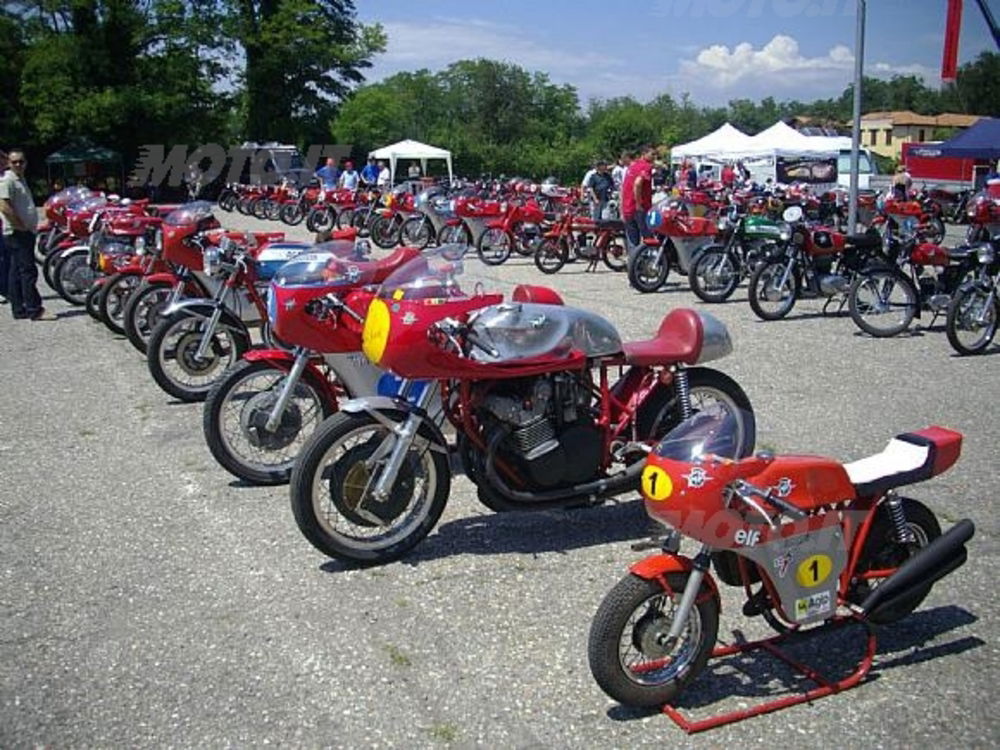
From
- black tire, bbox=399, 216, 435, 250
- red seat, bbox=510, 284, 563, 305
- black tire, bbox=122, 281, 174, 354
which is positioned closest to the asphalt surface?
red seat, bbox=510, 284, 563, 305

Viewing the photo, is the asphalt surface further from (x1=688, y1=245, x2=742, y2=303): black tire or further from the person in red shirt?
the person in red shirt

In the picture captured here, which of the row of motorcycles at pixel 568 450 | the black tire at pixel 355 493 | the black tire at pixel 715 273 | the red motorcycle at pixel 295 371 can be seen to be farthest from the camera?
the black tire at pixel 715 273

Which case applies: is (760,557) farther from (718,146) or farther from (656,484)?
(718,146)

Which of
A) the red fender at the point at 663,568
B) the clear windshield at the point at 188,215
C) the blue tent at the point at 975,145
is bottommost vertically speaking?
the red fender at the point at 663,568

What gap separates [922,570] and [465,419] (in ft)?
6.06

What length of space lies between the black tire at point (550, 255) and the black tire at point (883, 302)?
567 centimetres

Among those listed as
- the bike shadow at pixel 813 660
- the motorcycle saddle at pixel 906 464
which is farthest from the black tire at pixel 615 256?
the motorcycle saddle at pixel 906 464

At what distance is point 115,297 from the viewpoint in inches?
369

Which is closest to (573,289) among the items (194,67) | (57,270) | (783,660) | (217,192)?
(57,270)

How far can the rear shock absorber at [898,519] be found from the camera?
326 centimetres

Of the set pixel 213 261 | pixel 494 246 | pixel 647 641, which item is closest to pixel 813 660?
pixel 647 641

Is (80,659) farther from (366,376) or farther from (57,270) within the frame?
Result: (57,270)

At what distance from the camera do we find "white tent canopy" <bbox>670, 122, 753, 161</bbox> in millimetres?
31938

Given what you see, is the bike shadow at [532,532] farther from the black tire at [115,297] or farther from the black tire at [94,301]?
the black tire at [94,301]
